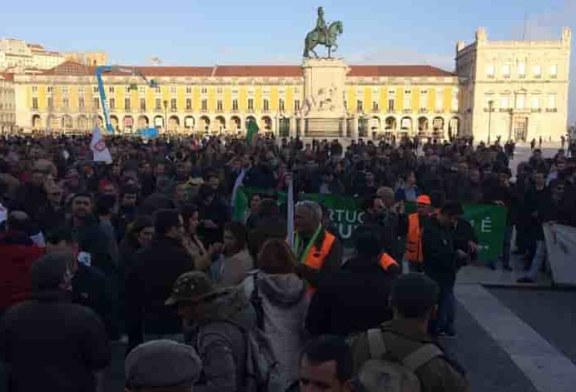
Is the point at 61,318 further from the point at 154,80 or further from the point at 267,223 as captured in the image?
the point at 154,80

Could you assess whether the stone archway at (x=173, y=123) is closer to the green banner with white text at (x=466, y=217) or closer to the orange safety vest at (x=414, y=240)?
the green banner with white text at (x=466, y=217)

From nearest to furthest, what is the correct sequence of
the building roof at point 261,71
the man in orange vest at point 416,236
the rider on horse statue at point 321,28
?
the man in orange vest at point 416,236
the rider on horse statue at point 321,28
the building roof at point 261,71

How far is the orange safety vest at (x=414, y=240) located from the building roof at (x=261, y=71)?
87598 mm

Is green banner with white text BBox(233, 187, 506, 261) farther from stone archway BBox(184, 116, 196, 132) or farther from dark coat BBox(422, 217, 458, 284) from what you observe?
stone archway BBox(184, 116, 196, 132)

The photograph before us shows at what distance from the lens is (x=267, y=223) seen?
4492 mm

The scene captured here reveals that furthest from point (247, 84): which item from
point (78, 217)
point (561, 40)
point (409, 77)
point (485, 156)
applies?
point (78, 217)

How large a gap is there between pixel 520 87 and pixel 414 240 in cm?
8283

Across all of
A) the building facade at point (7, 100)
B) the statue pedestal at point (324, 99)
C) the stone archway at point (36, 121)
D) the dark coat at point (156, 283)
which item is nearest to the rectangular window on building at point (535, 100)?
the statue pedestal at point (324, 99)

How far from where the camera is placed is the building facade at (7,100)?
367 ft

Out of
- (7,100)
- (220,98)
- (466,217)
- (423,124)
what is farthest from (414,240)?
(7,100)

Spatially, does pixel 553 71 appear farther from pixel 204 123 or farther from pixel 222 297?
pixel 222 297

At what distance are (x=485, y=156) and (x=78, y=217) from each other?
37.6 feet

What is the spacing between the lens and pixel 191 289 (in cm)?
310

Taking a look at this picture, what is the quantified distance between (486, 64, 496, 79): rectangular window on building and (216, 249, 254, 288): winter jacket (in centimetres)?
8507
